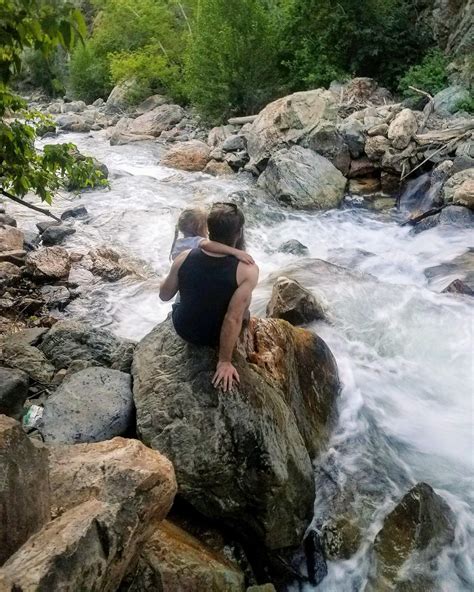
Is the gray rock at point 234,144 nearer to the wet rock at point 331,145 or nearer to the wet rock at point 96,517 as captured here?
the wet rock at point 331,145

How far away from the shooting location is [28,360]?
4848 mm

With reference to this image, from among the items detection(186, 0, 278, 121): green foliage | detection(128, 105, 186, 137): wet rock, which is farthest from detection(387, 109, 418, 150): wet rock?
detection(128, 105, 186, 137): wet rock

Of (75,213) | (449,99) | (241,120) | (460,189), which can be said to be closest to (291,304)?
(460,189)

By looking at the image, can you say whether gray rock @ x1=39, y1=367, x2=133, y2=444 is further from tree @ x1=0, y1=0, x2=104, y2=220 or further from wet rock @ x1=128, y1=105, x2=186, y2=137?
wet rock @ x1=128, y1=105, x2=186, y2=137

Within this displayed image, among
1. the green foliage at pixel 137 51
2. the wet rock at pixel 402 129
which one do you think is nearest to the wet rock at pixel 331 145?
the wet rock at pixel 402 129

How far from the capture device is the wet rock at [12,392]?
12.4 ft

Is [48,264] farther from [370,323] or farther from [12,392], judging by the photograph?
[370,323]

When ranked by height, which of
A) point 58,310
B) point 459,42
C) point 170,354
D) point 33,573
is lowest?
point 58,310

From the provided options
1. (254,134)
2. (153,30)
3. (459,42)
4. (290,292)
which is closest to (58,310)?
(290,292)

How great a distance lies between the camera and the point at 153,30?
2823 centimetres

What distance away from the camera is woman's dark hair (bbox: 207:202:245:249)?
3.30 meters

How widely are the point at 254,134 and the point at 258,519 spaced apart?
1251cm

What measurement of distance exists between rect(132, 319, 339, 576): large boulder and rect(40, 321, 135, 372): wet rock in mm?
1138

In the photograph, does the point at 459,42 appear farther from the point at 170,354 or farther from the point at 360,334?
the point at 170,354
